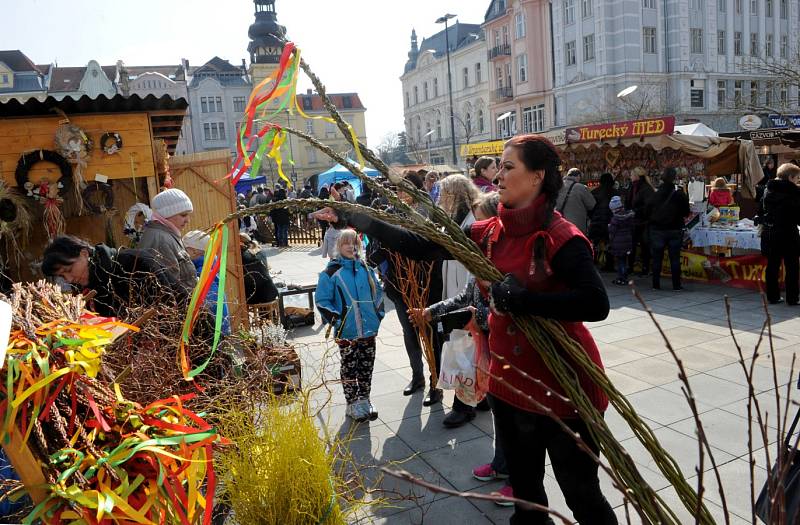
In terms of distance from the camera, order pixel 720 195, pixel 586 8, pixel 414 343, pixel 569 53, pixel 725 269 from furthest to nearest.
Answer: pixel 569 53 → pixel 586 8 → pixel 720 195 → pixel 725 269 → pixel 414 343

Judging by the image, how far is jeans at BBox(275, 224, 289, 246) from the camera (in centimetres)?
1738

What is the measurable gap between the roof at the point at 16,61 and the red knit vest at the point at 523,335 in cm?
6491

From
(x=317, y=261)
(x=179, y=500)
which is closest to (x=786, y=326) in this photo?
(x=179, y=500)

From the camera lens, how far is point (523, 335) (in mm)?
2115

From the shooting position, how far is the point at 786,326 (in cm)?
643

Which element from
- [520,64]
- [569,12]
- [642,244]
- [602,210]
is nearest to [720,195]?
[642,244]

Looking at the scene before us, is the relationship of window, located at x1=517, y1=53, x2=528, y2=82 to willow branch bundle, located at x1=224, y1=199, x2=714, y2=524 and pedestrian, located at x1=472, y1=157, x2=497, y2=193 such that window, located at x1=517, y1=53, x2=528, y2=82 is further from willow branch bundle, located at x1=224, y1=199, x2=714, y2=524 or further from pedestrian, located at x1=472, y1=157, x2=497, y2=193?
willow branch bundle, located at x1=224, y1=199, x2=714, y2=524

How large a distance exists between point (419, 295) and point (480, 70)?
5628 cm

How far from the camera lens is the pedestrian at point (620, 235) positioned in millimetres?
9086

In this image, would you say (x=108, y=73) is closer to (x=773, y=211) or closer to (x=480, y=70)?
(x=480, y=70)

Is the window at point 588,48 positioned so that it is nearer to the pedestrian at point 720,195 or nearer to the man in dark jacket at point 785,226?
the pedestrian at point 720,195

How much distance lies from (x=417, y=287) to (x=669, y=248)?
5.48 meters

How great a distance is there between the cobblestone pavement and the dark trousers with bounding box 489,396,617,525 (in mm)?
423

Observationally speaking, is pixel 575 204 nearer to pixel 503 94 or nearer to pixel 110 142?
pixel 110 142
